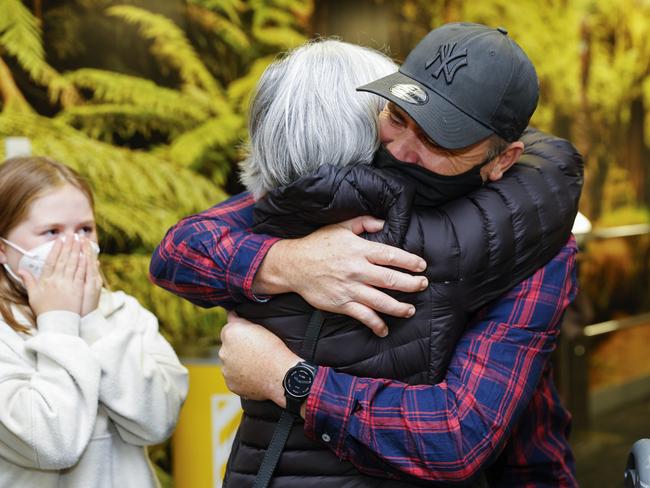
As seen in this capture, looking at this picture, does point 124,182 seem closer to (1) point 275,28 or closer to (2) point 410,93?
(1) point 275,28

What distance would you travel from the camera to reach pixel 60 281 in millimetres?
2250

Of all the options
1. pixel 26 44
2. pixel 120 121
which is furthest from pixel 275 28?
pixel 26 44

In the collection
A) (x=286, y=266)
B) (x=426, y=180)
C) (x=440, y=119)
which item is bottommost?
(x=286, y=266)

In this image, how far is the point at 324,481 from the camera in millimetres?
1694

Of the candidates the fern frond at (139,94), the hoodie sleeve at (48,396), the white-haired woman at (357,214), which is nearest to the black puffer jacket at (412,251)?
the white-haired woman at (357,214)

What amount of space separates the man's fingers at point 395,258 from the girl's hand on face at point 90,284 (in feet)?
3.24

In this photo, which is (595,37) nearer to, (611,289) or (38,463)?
(611,289)

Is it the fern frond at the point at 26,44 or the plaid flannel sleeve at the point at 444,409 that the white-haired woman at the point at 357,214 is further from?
the fern frond at the point at 26,44

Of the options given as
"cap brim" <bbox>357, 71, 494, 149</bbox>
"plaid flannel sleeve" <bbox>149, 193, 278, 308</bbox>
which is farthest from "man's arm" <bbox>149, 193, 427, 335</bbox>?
"cap brim" <bbox>357, 71, 494, 149</bbox>

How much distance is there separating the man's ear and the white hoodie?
3.70ft

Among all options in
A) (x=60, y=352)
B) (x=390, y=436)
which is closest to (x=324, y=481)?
(x=390, y=436)

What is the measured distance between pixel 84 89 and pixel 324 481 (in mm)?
2357

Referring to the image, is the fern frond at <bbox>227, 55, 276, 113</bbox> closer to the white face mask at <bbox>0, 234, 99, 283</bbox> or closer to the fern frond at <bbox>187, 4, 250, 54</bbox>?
the fern frond at <bbox>187, 4, 250, 54</bbox>

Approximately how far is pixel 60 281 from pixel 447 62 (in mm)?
1229
